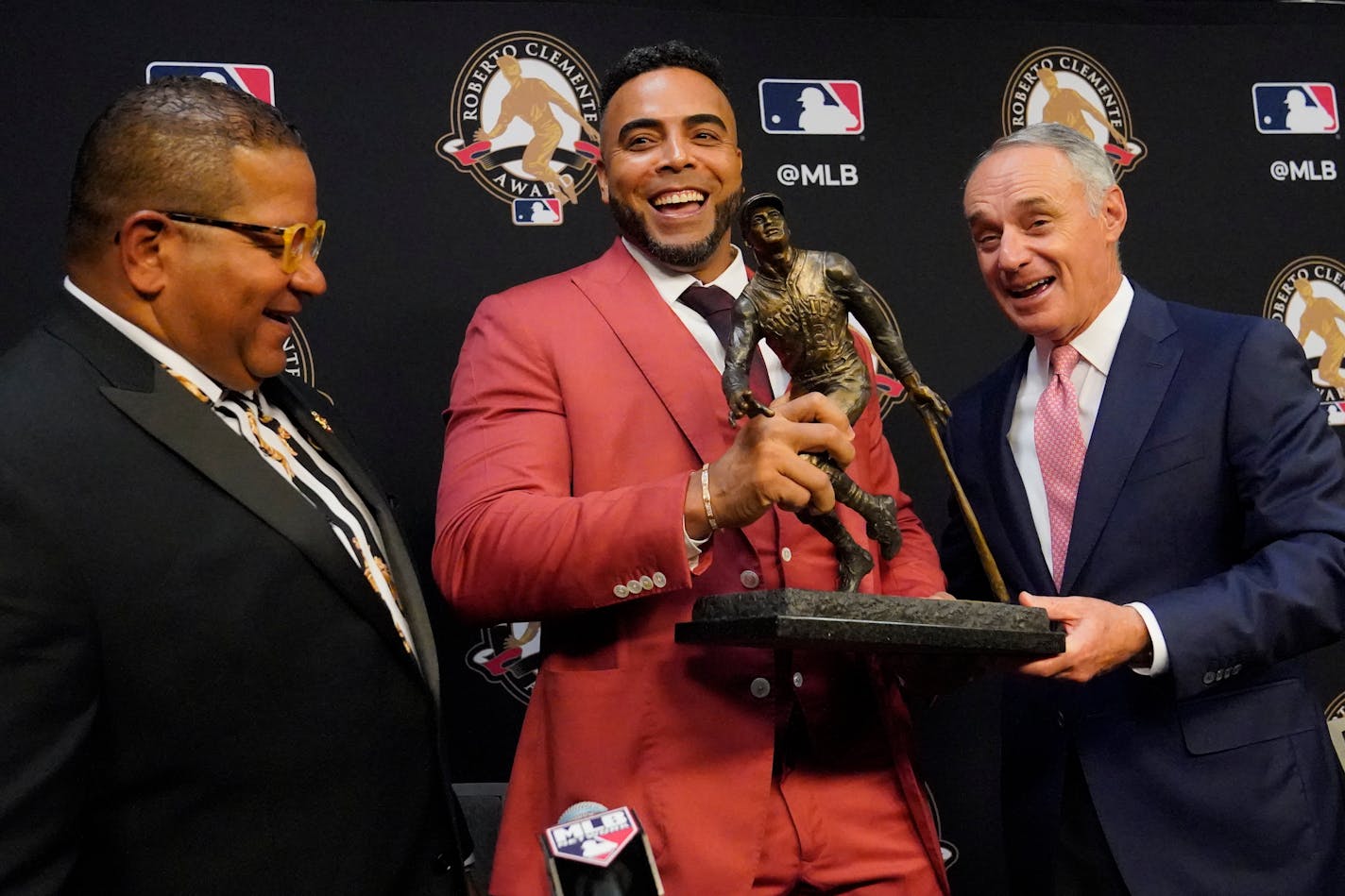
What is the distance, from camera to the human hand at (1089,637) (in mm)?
1988

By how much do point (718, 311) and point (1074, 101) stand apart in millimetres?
1568

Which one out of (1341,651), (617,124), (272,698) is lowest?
(1341,651)

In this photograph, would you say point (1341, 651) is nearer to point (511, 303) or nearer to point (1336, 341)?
point (1336, 341)

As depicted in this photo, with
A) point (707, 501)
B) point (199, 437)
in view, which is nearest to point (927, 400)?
point (707, 501)

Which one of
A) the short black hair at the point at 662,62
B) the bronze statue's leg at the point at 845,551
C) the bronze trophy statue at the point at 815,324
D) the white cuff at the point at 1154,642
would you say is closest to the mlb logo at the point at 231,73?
the short black hair at the point at 662,62

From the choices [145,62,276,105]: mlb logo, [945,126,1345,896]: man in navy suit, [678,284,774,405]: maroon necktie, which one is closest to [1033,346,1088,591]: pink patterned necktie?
[945,126,1345,896]: man in navy suit

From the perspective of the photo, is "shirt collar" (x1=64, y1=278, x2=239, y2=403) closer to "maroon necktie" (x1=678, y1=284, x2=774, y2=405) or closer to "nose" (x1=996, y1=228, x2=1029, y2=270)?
"maroon necktie" (x1=678, y1=284, x2=774, y2=405)

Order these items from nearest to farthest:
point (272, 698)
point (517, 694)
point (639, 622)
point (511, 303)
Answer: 1. point (272, 698)
2. point (639, 622)
3. point (511, 303)
4. point (517, 694)

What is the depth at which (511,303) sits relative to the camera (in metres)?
2.13

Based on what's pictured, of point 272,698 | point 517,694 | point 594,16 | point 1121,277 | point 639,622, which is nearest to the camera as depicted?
point 272,698

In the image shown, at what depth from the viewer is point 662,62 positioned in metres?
2.25

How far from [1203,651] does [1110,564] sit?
0.71 feet

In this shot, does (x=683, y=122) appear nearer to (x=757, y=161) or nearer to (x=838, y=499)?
(x=838, y=499)

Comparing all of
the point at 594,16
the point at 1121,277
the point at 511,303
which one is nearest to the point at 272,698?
the point at 511,303
